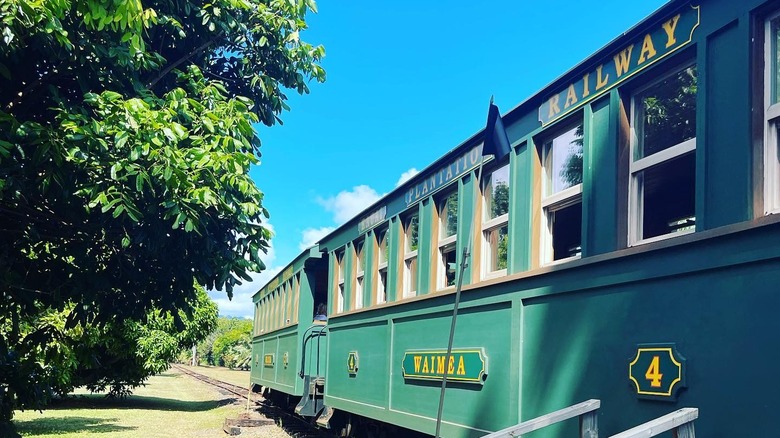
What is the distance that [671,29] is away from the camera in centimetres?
404

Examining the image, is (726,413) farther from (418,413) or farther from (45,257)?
(45,257)

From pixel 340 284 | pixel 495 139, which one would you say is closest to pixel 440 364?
pixel 495 139

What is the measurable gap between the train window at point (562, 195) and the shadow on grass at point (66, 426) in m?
12.0

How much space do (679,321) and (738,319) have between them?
14.7 inches

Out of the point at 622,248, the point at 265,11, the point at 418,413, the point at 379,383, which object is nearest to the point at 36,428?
the point at 379,383

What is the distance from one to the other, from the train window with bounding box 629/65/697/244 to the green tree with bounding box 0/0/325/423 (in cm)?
246

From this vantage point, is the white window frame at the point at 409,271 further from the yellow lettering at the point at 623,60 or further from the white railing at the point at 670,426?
the white railing at the point at 670,426

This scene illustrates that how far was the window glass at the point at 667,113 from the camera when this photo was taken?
13.0 feet

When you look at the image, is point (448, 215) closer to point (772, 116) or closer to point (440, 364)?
point (440, 364)

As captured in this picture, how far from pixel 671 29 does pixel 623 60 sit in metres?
0.42

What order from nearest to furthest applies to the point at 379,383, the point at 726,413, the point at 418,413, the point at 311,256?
the point at 726,413, the point at 418,413, the point at 379,383, the point at 311,256

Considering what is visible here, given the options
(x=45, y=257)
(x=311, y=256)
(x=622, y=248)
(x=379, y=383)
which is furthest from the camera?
(x=311, y=256)

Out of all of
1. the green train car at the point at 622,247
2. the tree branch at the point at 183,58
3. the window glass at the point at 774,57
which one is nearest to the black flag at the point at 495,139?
the green train car at the point at 622,247

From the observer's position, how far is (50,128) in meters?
4.32
